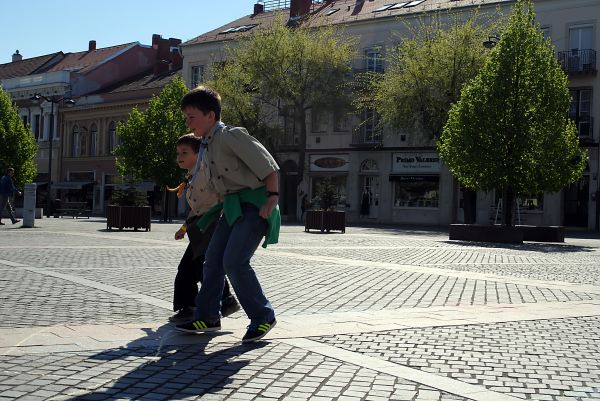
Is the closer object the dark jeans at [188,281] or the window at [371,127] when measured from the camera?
the dark jeans at [188,281]

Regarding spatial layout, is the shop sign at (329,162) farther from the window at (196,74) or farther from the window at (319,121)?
the window at (196,74)

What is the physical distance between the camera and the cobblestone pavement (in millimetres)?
4328

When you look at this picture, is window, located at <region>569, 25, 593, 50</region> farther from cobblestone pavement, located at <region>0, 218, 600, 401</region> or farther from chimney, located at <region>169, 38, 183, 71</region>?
Answer: chimney, located at <region>169, 38, 183, 71</region>

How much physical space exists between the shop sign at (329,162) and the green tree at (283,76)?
242 centimetres

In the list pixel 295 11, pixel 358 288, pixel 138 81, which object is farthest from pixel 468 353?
pixel 138 81

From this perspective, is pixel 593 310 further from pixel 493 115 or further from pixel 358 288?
pixel 493 115

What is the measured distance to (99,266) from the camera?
1106 cm

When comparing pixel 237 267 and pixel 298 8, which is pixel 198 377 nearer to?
pixel 237 267

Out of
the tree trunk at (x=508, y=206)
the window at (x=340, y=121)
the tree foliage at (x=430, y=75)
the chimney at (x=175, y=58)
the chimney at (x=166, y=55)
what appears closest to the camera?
the tree trunk at (x=508, y=206)

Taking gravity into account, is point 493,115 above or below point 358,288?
above

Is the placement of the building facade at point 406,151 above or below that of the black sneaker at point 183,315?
above

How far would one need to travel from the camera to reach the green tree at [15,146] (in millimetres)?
45375

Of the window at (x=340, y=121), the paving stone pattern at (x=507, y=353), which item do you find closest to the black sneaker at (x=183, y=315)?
the paving stone pattern at (x=507, y=353)

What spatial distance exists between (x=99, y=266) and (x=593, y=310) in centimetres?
660
